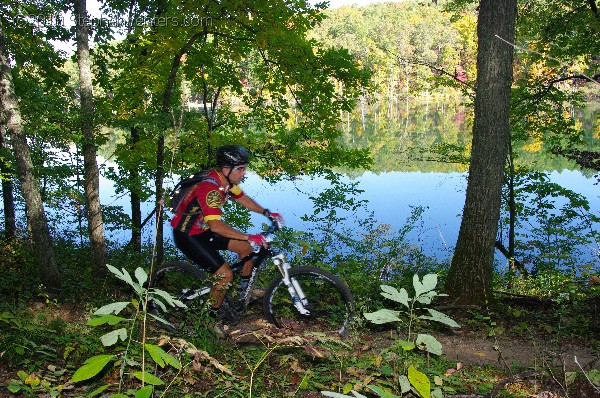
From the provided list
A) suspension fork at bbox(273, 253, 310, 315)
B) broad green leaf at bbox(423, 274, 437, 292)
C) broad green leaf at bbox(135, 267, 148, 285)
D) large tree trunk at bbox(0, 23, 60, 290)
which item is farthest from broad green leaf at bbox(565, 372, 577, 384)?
large tree trunk at bbox(0, 23, 60, 290)

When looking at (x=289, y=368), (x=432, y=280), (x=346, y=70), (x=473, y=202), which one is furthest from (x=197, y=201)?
(x=346, y=70)

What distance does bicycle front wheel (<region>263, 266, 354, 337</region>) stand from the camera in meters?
5.58

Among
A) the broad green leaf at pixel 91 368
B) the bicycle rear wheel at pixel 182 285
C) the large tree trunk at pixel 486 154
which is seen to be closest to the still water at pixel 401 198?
the large tree trunk at pixel 486 154

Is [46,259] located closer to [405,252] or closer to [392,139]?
[405,252]

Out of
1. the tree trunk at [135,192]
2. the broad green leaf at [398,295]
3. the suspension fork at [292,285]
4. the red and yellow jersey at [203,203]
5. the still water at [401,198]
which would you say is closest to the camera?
the broad green leaf at [398,295]

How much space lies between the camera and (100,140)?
1126 cm

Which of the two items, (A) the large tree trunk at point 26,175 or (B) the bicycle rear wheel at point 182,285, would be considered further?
(A) the large tree trunk at point 26,175

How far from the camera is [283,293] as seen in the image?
→ 5.81m

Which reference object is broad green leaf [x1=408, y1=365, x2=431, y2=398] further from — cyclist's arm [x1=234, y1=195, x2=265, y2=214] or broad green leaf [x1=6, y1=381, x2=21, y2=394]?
cyclist's arm [x1=234, y1=195, x2=265, y2=214]

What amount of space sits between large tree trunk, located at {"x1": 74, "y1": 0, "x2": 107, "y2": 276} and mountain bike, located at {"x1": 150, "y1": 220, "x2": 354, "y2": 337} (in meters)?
3.06

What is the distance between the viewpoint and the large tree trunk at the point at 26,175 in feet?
22.0

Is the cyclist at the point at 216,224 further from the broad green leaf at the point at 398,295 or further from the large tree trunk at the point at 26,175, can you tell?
the broad green leaf at the point at 398,295

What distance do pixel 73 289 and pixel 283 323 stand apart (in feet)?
14.5

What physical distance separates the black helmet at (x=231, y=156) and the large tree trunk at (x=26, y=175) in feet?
12.1
